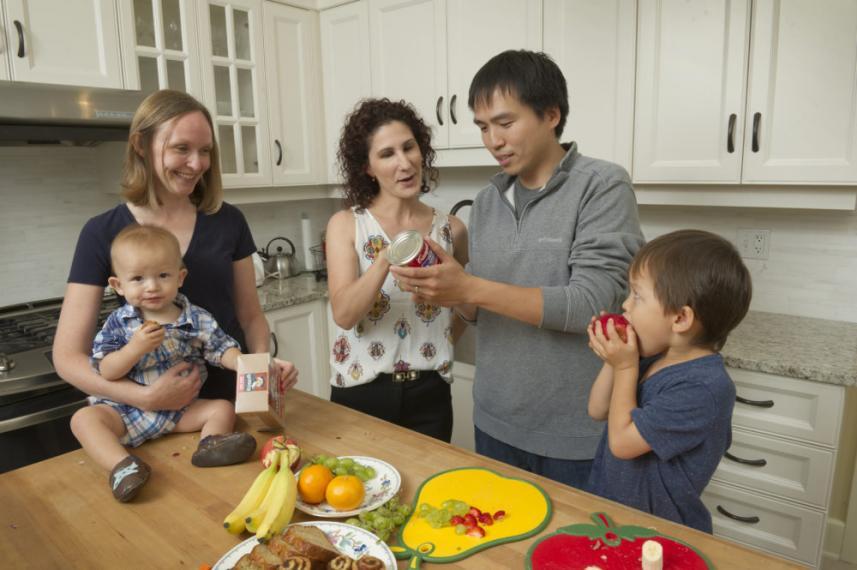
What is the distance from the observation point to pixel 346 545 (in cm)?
85

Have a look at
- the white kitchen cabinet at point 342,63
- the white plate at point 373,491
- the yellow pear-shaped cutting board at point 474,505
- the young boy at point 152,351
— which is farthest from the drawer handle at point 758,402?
the white kitchen cabinet at point 342,63

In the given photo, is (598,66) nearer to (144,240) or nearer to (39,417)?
(144,240)

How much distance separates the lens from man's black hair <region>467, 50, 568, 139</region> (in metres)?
1.27

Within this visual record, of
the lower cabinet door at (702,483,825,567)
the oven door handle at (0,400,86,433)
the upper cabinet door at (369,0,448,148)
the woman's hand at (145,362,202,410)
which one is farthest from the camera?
the upper cabinet door at (369,0,448,148)

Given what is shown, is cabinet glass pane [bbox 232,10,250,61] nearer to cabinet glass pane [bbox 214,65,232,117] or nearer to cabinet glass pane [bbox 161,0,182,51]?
cabinet glass pane [bbox 214,65,232,117]

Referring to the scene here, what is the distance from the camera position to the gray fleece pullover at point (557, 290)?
120 centimetres

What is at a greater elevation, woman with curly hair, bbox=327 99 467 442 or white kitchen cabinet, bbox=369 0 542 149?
white kitchen cabinet, bbox=369 0 542 149

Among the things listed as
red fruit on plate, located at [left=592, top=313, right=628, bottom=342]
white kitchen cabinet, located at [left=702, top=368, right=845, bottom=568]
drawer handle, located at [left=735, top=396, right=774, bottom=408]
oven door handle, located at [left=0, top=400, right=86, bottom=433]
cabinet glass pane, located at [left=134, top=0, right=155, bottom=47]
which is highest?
cabinet glass pane, located at [left=134, top=0, right=155, bottom=47]

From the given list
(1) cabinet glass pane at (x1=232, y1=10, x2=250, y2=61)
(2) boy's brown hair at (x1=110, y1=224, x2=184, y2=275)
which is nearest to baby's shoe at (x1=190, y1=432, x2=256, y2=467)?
(2) boy's brown hair at (x1=110, y1=224, x2=184, y2=275)

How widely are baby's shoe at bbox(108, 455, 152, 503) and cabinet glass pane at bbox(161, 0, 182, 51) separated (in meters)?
2.08

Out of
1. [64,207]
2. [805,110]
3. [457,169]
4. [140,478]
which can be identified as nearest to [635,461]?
[140,478]

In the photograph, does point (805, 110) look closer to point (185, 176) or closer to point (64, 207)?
point (185, 176)

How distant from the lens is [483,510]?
3.05 feet

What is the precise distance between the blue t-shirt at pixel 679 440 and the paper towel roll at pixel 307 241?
257 cm
